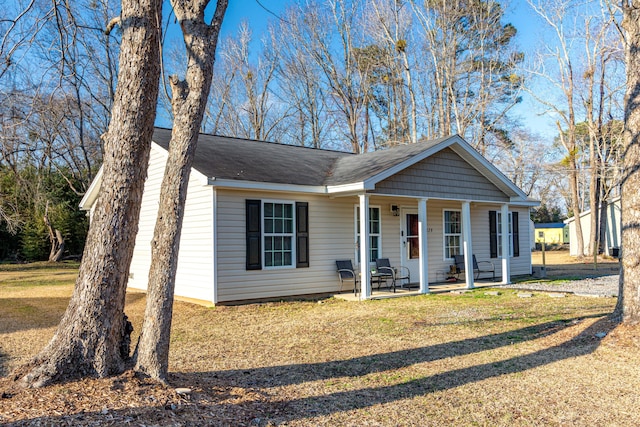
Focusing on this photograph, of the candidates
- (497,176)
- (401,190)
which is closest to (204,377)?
(401,190)

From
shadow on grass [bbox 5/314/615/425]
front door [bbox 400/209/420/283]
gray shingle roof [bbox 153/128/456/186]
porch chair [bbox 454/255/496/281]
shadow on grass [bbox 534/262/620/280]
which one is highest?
gray shingle roof [bbox 153/128/456/186]

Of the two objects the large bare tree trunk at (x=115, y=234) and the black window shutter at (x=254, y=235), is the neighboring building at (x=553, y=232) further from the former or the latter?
the large bare tree trunk at (x=115, y=234)

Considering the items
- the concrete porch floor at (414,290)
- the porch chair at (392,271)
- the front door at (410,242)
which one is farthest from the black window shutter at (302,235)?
the front door at (410,242)

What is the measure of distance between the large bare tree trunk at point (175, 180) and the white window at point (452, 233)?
10.8m

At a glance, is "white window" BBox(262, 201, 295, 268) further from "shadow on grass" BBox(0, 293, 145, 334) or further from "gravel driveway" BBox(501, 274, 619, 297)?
"gravel driveway" BBox(501, 274, 619, 297)

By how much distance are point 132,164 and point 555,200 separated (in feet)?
185

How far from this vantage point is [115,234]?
4148 millimetres

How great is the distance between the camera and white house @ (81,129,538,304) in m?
10.0

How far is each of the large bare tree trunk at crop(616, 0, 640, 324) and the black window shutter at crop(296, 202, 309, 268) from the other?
6207 mm

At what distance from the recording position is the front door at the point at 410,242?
43.1 feet

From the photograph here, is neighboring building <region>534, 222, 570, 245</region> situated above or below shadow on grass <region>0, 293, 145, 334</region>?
above

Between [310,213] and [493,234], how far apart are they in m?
7.11

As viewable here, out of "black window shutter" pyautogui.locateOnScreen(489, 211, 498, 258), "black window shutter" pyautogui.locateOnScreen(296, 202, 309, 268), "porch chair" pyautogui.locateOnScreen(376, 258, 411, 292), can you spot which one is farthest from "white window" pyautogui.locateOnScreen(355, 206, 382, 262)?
"black window shutter" pyautogui.locateOnScreen(489, 211, 498, 258)

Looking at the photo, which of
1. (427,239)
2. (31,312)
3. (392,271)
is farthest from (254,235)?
(427,239)
